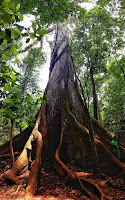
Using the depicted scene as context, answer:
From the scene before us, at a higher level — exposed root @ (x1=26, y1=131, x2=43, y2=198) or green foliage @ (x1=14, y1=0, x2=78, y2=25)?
green foliage @ (x1=14, y1=0, x2=78, y2=25)

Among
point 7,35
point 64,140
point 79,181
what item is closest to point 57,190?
point 79,181

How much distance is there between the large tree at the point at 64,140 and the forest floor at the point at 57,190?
0.16 m

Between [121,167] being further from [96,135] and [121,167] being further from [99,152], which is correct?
[96,135]

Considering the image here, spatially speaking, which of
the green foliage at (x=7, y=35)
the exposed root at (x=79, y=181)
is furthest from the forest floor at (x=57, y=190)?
the green foliage at (x=7, y=35)

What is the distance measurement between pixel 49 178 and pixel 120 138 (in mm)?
4729

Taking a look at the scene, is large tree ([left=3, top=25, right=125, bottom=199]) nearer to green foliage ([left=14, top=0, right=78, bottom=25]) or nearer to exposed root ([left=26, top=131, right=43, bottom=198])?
exposed root ([left=26, top=131, right=43, bottom=198])

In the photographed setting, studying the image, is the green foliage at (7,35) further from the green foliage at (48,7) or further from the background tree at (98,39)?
the background tree at (98,39)

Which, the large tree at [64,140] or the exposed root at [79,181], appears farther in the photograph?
the large tree at [64,140]

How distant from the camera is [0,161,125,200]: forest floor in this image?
2.18 meters

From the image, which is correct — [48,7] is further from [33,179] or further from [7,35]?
[33,179]

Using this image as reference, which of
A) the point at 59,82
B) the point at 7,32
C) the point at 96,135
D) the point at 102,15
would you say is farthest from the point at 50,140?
the point at 102,15

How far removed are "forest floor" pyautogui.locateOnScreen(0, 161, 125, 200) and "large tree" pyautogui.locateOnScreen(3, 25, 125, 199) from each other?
16 centimetres

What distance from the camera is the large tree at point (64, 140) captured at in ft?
9.02

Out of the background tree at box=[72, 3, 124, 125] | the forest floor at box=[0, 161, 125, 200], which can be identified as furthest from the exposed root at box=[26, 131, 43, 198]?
the background tree at box=[72, 3, 124, 125]
